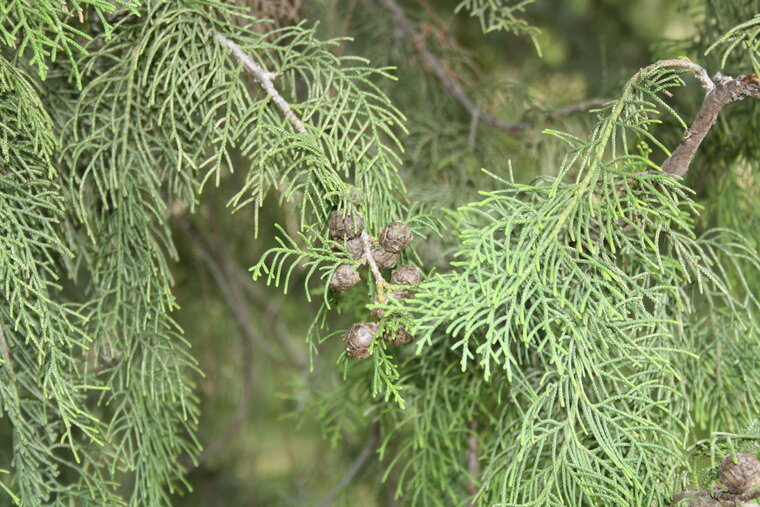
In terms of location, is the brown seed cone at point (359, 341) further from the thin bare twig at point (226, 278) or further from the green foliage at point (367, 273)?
the thin bare twig at point (226, 278)

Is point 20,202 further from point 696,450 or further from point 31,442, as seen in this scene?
point 696,450

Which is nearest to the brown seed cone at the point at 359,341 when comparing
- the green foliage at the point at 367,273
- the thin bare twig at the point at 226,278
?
the green foliage at the point at 367,273

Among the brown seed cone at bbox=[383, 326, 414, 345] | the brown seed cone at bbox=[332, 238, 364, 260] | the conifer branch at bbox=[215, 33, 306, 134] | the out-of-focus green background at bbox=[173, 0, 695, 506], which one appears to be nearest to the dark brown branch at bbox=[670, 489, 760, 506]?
the brown seed cone at bbox=[383, 326, 414, 345]

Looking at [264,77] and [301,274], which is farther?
[301,274]

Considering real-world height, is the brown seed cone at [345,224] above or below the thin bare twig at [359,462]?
above

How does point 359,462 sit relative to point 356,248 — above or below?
below

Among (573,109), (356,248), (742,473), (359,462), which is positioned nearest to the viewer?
(742,473)

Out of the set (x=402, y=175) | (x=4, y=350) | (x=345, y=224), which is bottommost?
(x=4, y=350)

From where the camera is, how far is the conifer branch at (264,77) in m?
0.97

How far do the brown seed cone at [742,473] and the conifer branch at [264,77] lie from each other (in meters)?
0.66

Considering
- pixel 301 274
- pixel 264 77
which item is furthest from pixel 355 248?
pixel 301 274

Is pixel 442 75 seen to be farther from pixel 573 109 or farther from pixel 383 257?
pixel 383 257

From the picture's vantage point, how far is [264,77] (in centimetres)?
98

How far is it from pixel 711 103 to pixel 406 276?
0.43 metres
